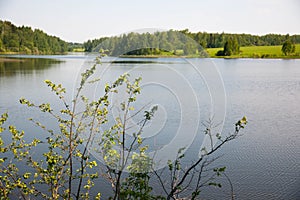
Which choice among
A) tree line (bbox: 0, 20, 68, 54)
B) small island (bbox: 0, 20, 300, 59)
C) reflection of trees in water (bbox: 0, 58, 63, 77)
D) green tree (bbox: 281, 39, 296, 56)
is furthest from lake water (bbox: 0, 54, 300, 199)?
tree line (bbox: 0, 20, 68, 54)

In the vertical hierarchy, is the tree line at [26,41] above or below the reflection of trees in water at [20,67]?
above

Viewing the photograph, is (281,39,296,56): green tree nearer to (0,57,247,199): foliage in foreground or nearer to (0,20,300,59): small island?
(0,20,300,59): small island

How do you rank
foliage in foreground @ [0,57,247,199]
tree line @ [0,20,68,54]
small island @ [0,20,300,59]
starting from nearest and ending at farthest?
foliage in foreground @ [0,57,247,199]
small island @ [0,20,300,59]
tree line @ [0,20,68,54]

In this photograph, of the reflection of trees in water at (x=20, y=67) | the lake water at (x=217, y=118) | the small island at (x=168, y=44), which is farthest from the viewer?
the reflection of trees in water at (x=20, y=67)

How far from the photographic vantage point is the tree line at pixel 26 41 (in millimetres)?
57781

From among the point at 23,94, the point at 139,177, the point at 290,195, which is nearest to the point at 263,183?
the point at 290,195

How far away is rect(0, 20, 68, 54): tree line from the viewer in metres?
57.8

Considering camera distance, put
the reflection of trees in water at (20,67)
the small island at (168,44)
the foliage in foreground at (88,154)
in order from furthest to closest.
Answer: the reflection of trees in water at (20,67) → the small island at (168,44) → the foliage in foreground at (88,154)

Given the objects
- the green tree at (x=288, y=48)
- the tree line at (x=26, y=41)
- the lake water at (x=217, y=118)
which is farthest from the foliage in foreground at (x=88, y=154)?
the tree line at (x=26, y=41)

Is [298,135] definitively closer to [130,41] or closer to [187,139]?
[187,139]

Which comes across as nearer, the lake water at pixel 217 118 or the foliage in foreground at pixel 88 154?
the foliage in foreground at pixel 88 154

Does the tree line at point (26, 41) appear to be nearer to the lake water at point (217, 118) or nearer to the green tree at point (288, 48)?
the green tree at point (288, 48)

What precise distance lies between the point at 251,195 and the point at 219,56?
46403 mm

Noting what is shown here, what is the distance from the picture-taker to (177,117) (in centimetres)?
823
